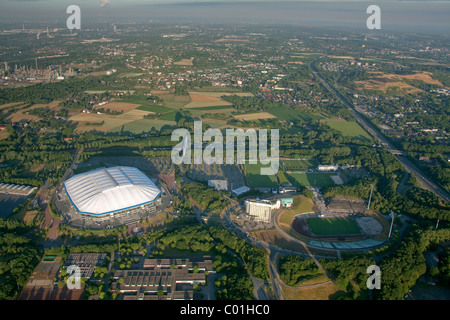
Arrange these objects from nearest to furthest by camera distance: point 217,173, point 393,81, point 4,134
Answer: point 217,173
point 4,134
point 393,81

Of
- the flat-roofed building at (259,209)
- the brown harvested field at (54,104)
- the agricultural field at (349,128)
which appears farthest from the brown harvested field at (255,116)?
the brown harvested field at (54,104)

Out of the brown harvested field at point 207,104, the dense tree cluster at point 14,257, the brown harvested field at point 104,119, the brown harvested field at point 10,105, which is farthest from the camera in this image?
the brown harvested field at point 207,104

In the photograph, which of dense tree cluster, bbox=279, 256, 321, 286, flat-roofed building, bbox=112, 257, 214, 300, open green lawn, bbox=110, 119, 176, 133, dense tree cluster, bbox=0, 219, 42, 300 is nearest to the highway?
dense tree cluster, bbox=279, 256, 321, 286

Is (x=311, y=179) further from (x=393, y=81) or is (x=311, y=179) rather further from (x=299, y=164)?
(x=393, y=81)

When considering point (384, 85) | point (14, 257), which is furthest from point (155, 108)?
point (384, 85)

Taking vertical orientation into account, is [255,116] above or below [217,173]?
above

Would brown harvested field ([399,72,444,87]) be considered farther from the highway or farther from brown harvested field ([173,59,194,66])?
brown harvested field ([173,59,194,66])

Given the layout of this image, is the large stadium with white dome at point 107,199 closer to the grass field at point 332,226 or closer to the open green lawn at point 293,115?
the grass field at point 332,226
